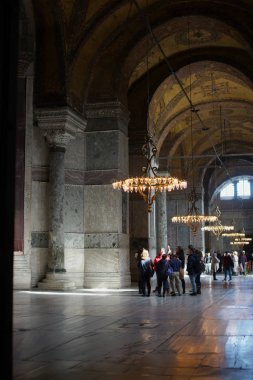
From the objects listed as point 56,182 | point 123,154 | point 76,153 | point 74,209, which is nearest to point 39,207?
point 74,209

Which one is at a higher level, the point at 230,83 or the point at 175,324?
the point at 230,83

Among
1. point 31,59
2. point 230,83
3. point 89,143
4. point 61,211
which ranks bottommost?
point 61,211

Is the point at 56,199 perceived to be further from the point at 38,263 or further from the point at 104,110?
the point at 104,110

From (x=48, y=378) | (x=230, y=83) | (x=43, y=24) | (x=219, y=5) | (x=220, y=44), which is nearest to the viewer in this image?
(x=48, y=378)

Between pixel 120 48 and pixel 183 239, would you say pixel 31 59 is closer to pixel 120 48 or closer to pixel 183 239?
pixel 120 48

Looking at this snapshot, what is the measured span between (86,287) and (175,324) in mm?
8011

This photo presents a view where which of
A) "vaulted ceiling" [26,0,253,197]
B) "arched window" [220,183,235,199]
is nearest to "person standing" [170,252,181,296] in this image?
"vaulted ceiling" [26,0,253,197]

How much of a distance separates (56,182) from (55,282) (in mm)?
2529

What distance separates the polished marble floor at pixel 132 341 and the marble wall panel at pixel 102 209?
505 cm

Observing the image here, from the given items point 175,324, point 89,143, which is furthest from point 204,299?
point 89,143

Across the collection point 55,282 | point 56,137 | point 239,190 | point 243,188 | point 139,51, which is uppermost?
point 139,51

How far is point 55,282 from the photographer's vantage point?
13.7 m

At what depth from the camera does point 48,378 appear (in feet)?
13.5

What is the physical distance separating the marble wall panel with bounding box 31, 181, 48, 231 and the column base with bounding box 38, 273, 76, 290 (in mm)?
1405
